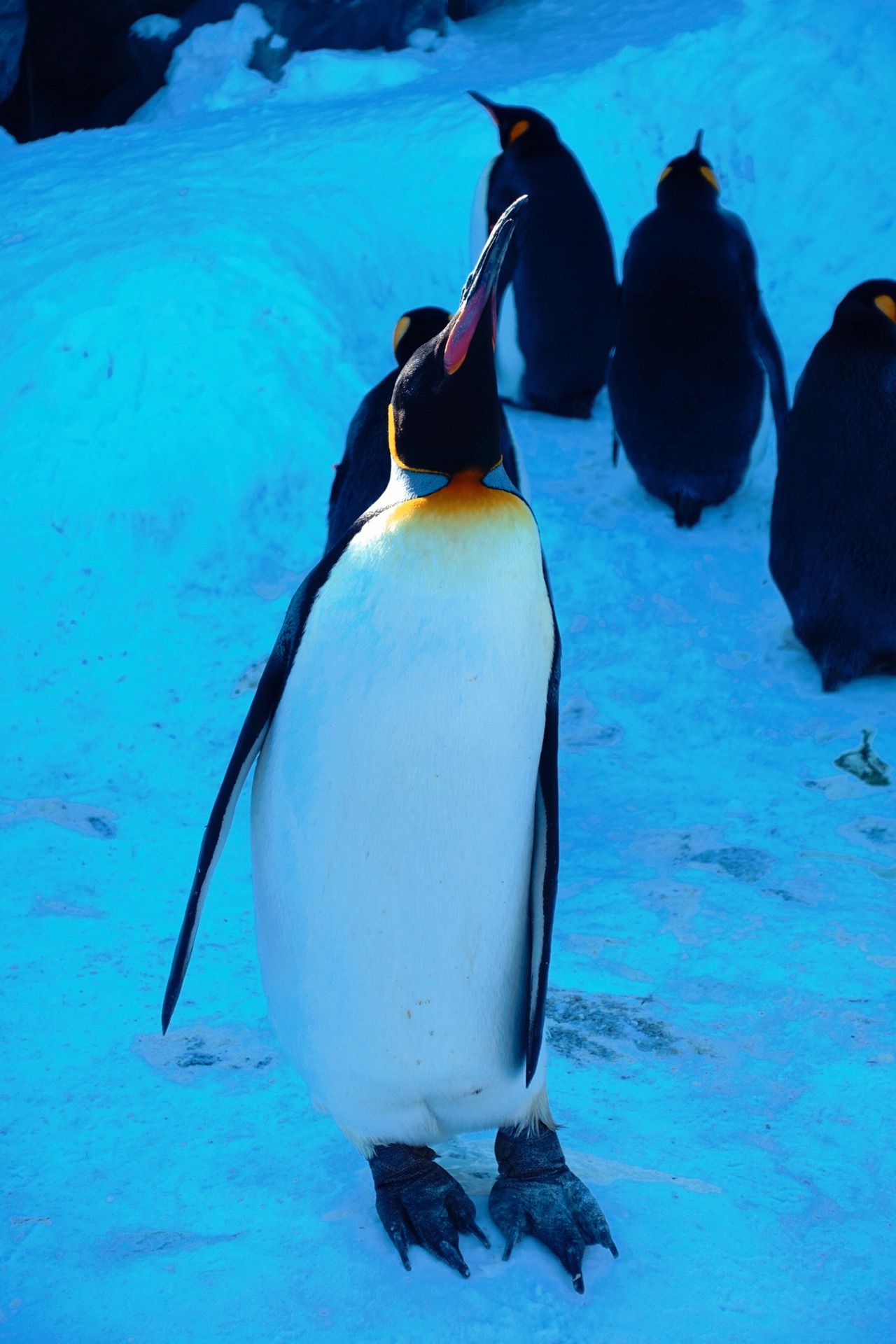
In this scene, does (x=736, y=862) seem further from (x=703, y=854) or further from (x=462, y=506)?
(x=462, y=506)

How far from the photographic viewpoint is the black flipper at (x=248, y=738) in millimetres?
1617

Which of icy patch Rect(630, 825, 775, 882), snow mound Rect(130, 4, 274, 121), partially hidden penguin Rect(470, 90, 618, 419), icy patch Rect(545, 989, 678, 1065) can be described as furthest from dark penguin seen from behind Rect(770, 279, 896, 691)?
snow mound Rect(130, 4, 274, 121)

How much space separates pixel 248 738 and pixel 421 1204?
0.57 metres

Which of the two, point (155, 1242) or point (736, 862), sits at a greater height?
point (155, 1242)

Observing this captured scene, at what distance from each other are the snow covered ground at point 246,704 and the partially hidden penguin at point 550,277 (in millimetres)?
170

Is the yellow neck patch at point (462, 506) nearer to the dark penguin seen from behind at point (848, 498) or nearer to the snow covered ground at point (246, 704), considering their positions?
the snow covered ground at point (246, 704)

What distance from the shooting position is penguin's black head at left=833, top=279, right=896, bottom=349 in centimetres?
345

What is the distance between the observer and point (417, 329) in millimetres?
2975

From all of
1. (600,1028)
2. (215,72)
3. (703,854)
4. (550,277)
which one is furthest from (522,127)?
(600,1028)

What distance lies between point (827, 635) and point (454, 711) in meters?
2.16

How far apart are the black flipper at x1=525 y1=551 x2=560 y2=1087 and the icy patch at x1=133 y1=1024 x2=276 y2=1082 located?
58cm

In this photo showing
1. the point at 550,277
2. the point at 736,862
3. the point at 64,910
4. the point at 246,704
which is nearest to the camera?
the point at 64,910

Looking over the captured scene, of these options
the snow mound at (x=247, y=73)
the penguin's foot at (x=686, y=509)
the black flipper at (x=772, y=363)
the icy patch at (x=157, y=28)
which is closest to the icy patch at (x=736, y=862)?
the penguin's foot at (x=686, y=509)

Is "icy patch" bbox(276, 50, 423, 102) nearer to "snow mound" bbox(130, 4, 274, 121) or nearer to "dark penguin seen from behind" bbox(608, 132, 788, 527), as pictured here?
"snow mound" bbox(130, 4, 274, 121)
